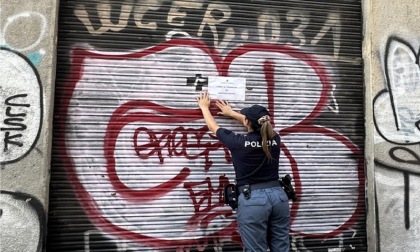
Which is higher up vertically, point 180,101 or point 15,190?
point 180,101

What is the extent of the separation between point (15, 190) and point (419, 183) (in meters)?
4.13

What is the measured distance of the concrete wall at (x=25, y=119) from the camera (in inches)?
150

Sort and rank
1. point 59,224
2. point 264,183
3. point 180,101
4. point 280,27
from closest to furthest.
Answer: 1. point 264,183
2. point 59,224
3. point 180,101
4. point 280,27

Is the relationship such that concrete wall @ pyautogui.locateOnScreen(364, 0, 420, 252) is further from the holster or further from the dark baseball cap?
the holster

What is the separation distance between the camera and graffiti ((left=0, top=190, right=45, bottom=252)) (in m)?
3.79

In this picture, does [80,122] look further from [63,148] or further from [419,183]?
[419,183]

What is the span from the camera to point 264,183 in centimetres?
375

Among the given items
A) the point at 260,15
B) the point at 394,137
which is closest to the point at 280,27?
the point at 260,15

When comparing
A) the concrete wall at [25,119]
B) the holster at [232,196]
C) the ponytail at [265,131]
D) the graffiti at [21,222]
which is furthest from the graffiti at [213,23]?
the graffiti at [21,222]

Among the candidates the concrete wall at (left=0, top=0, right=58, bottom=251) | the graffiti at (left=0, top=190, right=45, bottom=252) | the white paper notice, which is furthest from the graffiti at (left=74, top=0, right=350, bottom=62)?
the graffiti at (left=0, top=190, right=45, bottom=252)

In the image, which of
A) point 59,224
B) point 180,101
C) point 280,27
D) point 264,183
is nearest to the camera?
point 264,183

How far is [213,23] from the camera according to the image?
4500 millimetres

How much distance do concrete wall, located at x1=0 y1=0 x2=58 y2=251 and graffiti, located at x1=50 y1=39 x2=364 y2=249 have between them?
0.24m

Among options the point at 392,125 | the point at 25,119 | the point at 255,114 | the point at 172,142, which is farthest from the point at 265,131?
the point at 25,119
